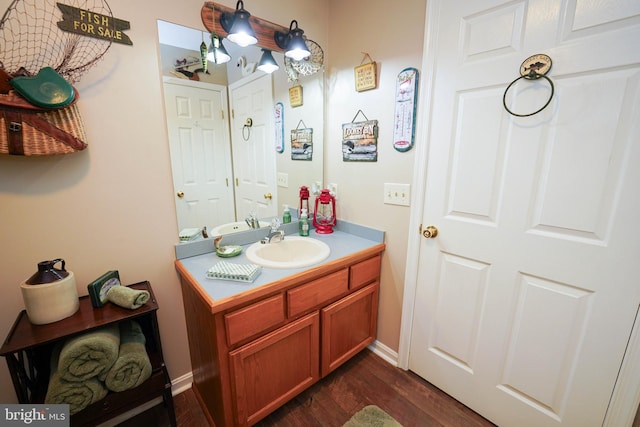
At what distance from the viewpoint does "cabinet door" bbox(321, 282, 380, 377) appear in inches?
57.5

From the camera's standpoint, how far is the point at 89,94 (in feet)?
3.49

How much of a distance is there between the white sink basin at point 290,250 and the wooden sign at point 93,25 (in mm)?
1095

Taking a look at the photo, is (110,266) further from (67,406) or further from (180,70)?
(180,70)

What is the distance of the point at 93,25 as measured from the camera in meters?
1.03

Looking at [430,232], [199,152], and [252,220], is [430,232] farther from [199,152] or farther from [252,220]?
[199,152]

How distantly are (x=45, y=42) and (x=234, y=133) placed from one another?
0.77 metres

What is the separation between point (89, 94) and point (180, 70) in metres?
0.39

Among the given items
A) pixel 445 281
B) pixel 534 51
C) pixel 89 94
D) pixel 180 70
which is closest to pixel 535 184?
pixel 534 51

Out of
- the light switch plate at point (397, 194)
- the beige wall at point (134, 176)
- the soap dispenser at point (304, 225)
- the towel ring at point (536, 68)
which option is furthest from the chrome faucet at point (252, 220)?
the towel ring at point (536, 68)

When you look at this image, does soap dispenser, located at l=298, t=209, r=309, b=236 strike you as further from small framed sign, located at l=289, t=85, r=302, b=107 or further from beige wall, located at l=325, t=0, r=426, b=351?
small framed sign, located at l=289, t=85, r=302, b=107

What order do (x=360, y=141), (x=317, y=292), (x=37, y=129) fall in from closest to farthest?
(x=37, y=129)
(x=317, y=292)
(x=360, y=141)

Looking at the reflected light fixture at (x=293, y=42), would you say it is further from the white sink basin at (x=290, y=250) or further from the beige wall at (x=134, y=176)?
the white sink basin at (x=290, y=250)

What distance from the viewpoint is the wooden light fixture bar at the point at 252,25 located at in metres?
1.27

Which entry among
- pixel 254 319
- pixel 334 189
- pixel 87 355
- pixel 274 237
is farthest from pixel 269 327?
pixel 334 189
